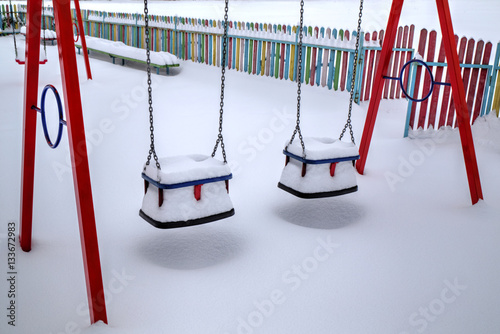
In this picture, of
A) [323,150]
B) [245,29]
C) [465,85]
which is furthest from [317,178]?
[245,29]

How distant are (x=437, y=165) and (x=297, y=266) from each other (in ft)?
9.80

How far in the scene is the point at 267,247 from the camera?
11.8 feet

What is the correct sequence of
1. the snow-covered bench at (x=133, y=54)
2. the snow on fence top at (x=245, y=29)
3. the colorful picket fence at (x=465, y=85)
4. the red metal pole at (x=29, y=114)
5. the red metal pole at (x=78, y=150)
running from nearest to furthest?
1. the red metal pole at (x=78, y=150)
2. the red metal pole at (x=29, y=114)
3. the colorful picket fence at (x=465, y=85)
4. the snow on fence top at (x=245, y=29)
5. the snow-covered bench at (x=133, y=54)

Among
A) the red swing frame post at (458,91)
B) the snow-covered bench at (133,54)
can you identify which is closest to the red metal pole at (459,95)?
the red swing frame post at (458,91)

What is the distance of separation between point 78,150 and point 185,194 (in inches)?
37.1

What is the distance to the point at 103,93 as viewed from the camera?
27.2 feet

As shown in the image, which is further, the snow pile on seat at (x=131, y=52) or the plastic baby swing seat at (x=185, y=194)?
the snow pile on seat at (x=131, y=52)

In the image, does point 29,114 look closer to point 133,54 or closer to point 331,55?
point 331,55

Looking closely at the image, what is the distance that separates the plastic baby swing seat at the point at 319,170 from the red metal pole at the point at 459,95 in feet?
4.13

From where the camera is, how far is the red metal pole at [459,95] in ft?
14.2

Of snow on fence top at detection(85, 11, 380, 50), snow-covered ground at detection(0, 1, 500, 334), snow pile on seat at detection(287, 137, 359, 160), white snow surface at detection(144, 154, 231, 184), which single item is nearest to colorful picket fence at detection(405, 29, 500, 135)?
snow-covered ground at detection(0, 1, 500, 334)

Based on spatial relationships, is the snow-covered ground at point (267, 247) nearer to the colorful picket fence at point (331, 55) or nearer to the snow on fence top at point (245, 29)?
the colorful picket fence at point (331, 55)

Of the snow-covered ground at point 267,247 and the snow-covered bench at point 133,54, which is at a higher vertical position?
the snow-covered bench at point 133,54

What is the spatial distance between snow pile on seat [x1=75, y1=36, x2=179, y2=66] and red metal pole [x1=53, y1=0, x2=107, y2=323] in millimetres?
7642
